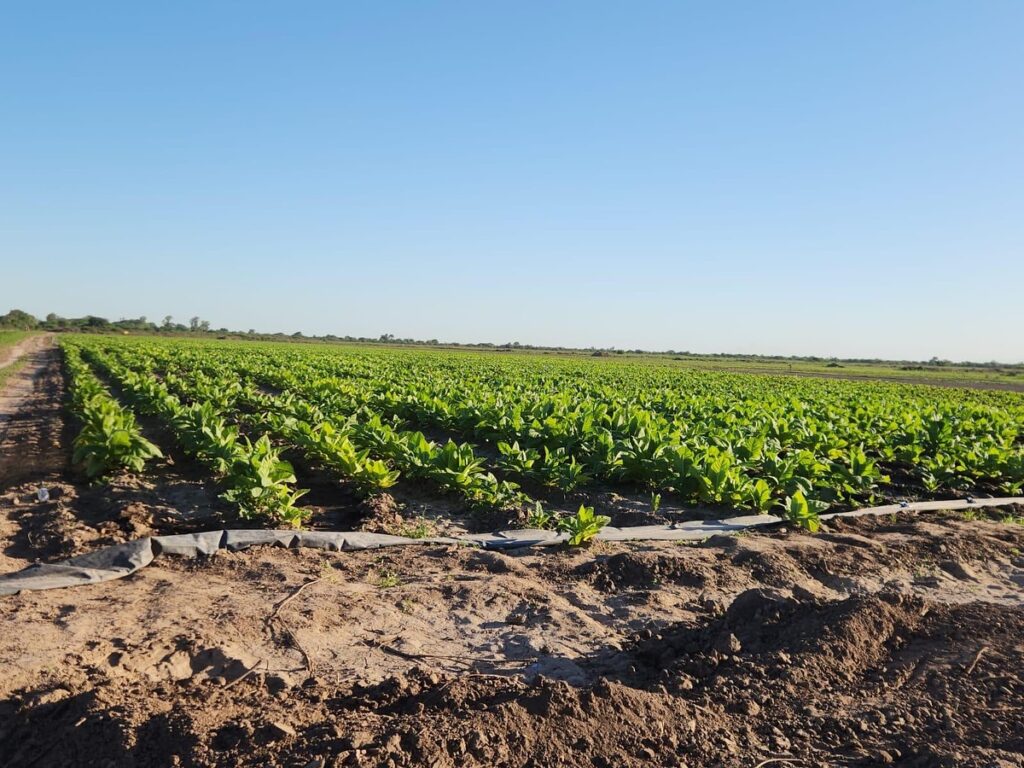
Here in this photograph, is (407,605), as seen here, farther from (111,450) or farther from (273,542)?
(111,450)

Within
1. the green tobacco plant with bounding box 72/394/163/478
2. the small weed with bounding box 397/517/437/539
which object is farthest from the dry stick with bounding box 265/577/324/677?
the green tobacco plant with bounding box 72/394/163/478

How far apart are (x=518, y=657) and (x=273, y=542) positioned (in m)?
2.52

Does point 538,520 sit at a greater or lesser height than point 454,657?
greater

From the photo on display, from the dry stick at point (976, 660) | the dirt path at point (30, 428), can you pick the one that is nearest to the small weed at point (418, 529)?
the dry stick at point (976, 660)

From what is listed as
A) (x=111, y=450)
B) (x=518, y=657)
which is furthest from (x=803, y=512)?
(x=111, y=450)

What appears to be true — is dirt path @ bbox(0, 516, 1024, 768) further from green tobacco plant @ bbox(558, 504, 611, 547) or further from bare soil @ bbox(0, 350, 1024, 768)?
green tobacco plant @ bbox(558, 504, 611, 547)

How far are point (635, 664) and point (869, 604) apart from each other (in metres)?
1.31

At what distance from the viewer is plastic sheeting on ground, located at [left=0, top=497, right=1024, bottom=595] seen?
4.37 metres

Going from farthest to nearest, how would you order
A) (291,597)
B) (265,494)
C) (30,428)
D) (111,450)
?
1. (30,428)
2. (111,450)
3. (265,494)
4. (291,597)

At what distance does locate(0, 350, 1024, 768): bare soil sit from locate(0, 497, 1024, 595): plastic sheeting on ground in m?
0.14

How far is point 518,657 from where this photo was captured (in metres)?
3.64

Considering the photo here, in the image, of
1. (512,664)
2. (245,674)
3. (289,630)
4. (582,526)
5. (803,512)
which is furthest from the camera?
(803,512)

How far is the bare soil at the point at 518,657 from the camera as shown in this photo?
2.45m

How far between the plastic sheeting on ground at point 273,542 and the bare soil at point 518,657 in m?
0.14
